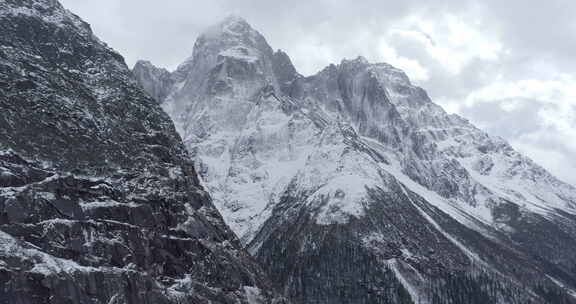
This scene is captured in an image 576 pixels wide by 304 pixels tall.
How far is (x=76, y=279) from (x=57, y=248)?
8695 millimetres

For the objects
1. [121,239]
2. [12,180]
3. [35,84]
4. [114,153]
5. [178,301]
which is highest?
[35,84]

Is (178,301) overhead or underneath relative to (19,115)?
underneath

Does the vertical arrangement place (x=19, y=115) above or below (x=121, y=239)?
above

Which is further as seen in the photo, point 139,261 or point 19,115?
point 19,115

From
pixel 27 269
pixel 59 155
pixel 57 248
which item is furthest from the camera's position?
pixel 59 155

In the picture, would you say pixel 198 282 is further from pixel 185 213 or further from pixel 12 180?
pixel 12 180

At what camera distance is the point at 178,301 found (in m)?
167

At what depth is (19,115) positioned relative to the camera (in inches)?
7190

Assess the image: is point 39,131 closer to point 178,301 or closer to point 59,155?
point 59,155

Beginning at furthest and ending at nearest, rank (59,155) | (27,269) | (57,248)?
(59,155) → (57,248) → (27,269)

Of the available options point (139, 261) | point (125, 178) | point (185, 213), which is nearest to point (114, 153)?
point (125, 178)

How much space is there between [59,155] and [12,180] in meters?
20.2

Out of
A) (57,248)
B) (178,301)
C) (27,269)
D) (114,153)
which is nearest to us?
(27,269)

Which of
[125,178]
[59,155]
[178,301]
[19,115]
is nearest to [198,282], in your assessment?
[178,301]
